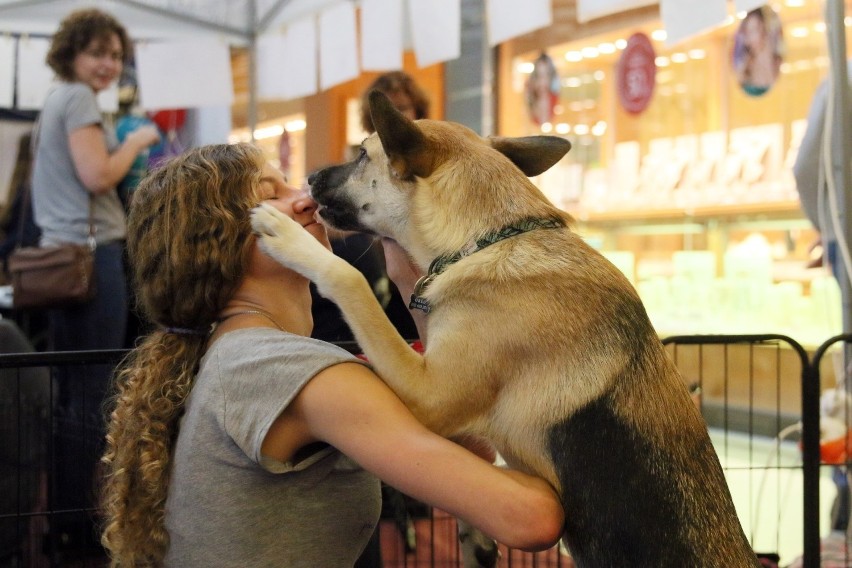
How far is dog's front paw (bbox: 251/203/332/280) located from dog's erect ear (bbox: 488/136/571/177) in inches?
23.1

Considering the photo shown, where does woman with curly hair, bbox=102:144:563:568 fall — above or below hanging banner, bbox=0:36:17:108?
below

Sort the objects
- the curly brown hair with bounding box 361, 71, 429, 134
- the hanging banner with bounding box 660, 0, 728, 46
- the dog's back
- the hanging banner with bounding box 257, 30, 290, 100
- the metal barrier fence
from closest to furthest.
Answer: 1. the dog's back
2. the metal barrier fence
3. the hanging banner with bounding box 660, 0, 728, 46
4. the curly brown hair with bounding box 361, 71, 429, 134
5. the hanging banner with bounding box 257, 30, 290, 100

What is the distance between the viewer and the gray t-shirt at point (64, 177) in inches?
137

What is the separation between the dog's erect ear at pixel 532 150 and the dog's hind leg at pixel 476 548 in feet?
2.59

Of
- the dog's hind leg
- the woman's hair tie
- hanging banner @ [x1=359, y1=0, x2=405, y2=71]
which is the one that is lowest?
the dog's hind leg

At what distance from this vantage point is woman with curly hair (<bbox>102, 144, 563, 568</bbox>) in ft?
4.42

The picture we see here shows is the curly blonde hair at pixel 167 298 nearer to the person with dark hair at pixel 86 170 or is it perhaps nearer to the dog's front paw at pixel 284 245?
the dog's front paw at pixel 284 245

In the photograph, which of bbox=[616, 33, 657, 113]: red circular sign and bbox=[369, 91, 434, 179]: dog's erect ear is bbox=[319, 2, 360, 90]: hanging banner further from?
bbox=[369, 91, 434, 179]: dog's erect ear

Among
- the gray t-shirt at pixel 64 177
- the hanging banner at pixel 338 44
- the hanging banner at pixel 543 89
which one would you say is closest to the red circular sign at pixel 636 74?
the hanging banner at pixel 543 89

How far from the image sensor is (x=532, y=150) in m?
2.06

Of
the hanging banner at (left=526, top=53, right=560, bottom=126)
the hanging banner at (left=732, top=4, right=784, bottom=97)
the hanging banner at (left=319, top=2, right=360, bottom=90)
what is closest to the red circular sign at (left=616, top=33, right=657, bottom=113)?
the hanging banner at (left=526, top=53, right=560, bottom=126)

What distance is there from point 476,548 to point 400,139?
0.84 metres

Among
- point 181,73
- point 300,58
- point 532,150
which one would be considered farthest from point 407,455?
point 181,73

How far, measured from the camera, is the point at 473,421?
1.55 m
